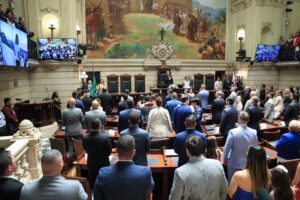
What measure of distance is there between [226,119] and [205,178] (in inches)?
151

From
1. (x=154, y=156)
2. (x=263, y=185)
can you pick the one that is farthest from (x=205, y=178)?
(x=154, y=156)

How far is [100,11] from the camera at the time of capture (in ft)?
55.8

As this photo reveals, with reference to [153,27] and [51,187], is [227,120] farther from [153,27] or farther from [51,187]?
[153,27]

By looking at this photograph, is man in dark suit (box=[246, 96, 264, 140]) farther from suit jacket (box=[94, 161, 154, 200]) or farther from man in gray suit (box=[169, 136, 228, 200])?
suit jacket (box=[94, 161, 154, 200])

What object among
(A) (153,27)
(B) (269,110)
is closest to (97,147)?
(B) (269,110)

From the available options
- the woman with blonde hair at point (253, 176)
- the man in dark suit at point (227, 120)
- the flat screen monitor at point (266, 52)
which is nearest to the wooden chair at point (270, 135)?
the man in dark suit at point (227, 120)

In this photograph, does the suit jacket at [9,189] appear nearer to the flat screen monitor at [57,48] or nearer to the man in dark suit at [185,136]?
the man in dark suit at [185,136]

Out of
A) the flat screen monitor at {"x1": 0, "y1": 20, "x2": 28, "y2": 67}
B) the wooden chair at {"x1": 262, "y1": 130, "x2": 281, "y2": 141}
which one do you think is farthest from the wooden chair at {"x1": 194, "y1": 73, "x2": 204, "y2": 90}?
the wooden chair at {"x1": 262, "y1": 130, "x2": 281, "y2": 141}

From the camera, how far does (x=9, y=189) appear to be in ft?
8.09

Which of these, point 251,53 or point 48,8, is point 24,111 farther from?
point 251,53

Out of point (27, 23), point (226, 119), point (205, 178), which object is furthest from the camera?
point (27, 23)

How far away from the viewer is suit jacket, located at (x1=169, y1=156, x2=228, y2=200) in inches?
106

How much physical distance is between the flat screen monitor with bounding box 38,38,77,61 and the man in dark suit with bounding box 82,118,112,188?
9.63m

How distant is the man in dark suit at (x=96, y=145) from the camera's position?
166 inches
